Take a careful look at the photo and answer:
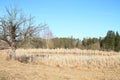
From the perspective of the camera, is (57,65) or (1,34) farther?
(1,34)

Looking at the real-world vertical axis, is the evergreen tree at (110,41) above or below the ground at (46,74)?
above

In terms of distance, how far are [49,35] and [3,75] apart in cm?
4906

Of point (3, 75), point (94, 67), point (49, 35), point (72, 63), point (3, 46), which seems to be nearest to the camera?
point (3, 75)

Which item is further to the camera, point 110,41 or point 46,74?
point 110,41

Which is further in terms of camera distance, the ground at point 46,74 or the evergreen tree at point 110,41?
the evergreen tree at point 110,41

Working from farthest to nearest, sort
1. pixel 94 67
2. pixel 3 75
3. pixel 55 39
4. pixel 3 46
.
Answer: pixel 55 39 < pixel 3 46 < pixel 94 67 < pixel 3 75

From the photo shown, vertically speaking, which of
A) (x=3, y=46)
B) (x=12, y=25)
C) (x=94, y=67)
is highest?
(x=12, y=25)

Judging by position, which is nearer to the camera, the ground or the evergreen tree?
the ground

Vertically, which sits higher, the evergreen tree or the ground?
the evergreen tree

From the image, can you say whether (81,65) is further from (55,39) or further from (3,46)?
(55,39)

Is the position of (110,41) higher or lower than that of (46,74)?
higher

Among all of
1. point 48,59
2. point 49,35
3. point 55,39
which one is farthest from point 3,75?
point 55,39

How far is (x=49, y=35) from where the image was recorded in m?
60.0

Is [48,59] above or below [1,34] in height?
below
